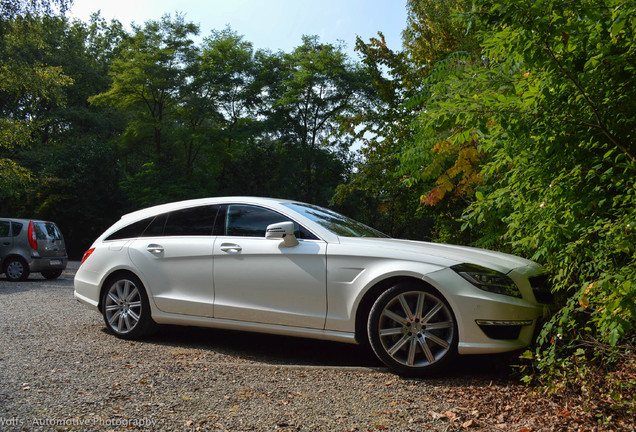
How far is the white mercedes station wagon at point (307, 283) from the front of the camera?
4.46m

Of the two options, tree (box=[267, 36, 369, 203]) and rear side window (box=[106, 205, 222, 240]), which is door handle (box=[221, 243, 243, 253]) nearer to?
rear side window (box=[106, 205, 222, 240])

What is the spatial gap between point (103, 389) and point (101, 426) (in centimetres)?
84

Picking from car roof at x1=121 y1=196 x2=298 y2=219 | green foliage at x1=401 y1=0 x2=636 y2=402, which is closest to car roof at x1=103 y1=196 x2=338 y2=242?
car roof at x1=121 y1=196 x2=298 y2=219

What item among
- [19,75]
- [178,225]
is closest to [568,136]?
[178,225]

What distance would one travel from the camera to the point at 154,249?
609cm

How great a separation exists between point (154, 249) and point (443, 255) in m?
3.22

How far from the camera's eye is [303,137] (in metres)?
35.8

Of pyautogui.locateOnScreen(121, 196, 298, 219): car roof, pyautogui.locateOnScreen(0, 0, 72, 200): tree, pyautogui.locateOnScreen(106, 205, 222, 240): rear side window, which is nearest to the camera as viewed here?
pyautogui.locateOnScreen(121, 196, 298, 219): car roof

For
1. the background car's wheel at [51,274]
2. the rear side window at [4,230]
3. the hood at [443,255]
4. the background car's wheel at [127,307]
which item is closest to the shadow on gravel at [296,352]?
the background car's wheel at [127,307]

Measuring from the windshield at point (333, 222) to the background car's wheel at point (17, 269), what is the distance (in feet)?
36.9

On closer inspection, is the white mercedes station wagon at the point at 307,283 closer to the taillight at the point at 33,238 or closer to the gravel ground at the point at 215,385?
the gravel ground at the point at 215,385

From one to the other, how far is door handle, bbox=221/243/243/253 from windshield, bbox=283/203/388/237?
676mm

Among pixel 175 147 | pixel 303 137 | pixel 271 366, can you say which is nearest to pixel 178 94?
pixel 175 147

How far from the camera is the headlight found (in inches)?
175
